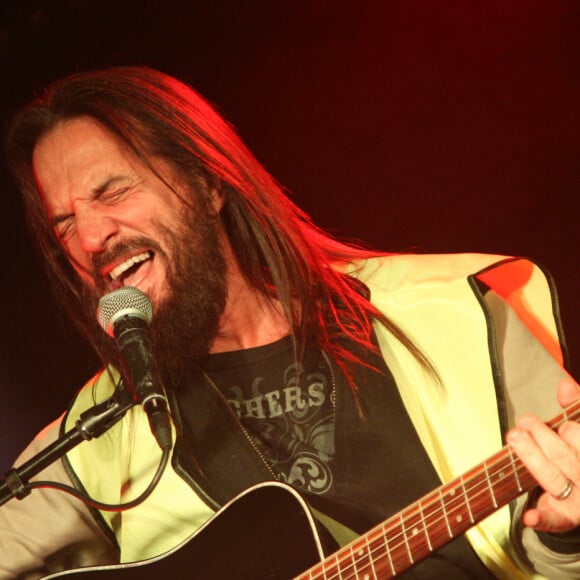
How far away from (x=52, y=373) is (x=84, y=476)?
96 cm

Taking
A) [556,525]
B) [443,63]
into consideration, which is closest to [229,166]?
[443,63]

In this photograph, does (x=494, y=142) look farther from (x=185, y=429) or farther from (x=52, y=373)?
(x=52, y=373)

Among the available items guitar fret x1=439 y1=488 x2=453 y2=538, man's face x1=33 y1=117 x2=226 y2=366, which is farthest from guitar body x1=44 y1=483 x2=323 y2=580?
man's face x1=33 y1=117 x2=226 y2=366

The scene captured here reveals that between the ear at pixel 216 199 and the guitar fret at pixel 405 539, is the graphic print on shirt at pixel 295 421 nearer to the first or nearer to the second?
the guitar fret at pixel 405 539

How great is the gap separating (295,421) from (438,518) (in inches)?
24.4

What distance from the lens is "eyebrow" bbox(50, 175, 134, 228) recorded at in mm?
2256

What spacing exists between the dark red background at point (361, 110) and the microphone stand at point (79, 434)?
1464 millimetres

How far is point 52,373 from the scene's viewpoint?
312 cm

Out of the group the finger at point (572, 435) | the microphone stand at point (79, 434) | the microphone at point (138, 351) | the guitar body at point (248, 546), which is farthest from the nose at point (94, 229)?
the finger at point (572, 435)

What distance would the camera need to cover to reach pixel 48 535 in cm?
227

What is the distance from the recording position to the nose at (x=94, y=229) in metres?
2.16

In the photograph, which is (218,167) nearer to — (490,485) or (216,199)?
(216,199)

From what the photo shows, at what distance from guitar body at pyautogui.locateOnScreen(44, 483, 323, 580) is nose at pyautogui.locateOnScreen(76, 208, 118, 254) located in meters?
0.79

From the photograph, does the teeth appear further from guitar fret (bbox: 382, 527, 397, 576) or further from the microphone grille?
guitar fret (bbox: 382, 527, 397, 576)
